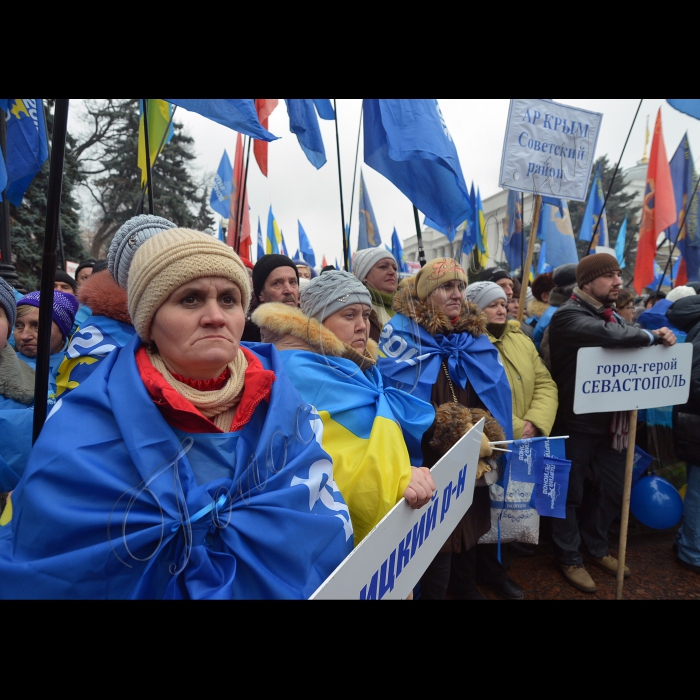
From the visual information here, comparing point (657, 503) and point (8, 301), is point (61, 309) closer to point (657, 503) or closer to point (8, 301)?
point (8, 301)

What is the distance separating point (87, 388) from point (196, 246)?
47 centimetres

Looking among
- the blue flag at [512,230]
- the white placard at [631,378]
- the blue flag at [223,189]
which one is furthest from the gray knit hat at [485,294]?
the blue flag at [223,189]

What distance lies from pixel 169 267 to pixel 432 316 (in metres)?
A: 1.80

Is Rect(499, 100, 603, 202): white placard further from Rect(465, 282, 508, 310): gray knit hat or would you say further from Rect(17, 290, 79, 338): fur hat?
Rect(17, 290, 79, 338): fur hat

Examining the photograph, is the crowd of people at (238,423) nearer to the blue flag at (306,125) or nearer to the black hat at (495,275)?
the black hat at (495,275)

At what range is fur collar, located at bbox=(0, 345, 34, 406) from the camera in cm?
192

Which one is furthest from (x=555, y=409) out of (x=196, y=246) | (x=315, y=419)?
(x=196, y=246)

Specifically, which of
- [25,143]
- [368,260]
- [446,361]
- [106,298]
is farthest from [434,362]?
[25,143]

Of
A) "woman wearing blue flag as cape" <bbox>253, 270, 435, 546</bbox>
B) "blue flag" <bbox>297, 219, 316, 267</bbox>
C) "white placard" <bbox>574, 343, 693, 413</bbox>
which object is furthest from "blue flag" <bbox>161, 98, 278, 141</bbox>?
"blue flag" <bbox>297, 219, 316, 267</bbox>

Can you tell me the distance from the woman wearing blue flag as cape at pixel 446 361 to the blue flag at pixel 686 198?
20.3 ft

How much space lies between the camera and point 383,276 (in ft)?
10.2

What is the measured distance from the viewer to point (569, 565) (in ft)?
10.9

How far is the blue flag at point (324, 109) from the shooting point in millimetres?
4202

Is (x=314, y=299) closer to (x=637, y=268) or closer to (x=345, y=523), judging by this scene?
(x=345, y=523)
